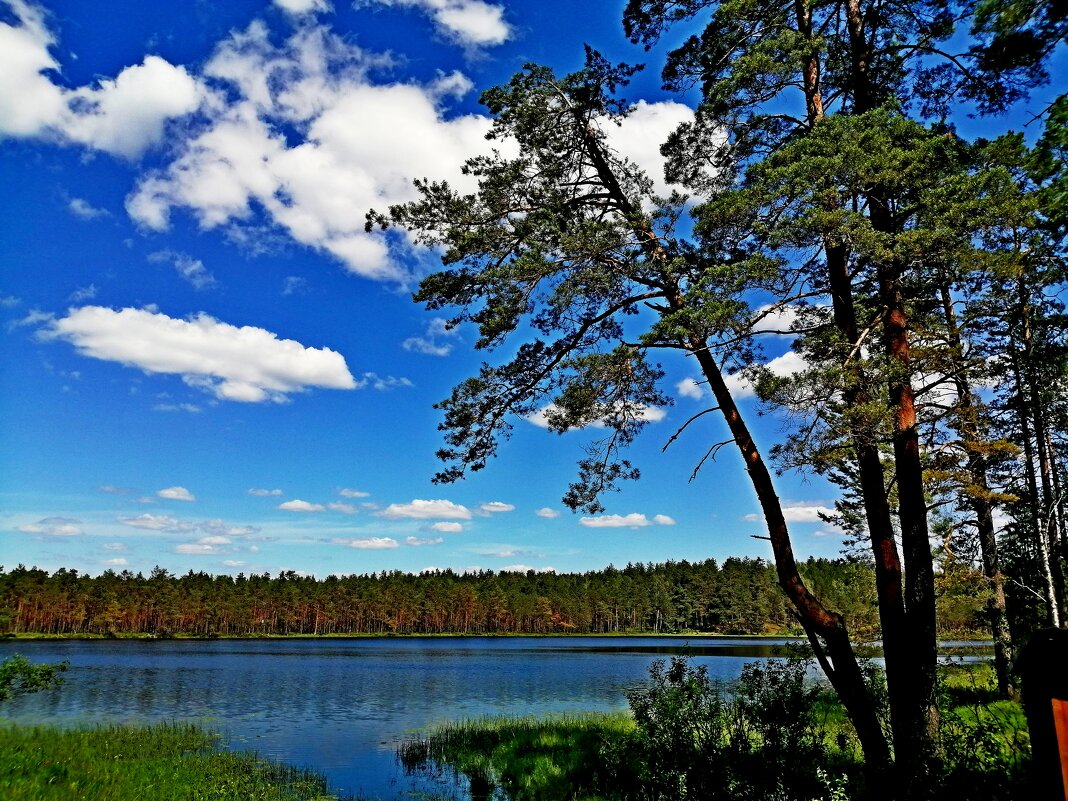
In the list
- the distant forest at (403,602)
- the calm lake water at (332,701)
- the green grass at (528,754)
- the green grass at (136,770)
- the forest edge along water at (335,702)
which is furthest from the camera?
the distant forest at (403,602)

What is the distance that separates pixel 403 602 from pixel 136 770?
135 meters

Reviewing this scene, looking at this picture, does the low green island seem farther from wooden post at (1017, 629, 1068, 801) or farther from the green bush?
wooden post at (1017, 629, 1068, 801)

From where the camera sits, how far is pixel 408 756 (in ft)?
61.1

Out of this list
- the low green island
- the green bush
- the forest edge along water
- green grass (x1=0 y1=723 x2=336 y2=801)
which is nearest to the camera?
the low green island

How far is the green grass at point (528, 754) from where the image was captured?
12.6m

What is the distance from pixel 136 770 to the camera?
14.1m

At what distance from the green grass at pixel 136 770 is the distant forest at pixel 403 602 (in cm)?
10733

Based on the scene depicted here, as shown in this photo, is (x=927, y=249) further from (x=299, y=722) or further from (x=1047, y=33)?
(x=299, y=722)

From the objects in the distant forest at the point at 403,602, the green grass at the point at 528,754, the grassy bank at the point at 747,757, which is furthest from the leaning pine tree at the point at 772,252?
the distant forest at the point at 403,602

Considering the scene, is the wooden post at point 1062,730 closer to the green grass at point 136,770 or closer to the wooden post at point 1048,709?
the wooden post at point 1048,709

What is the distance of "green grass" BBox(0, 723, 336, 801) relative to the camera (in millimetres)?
11305

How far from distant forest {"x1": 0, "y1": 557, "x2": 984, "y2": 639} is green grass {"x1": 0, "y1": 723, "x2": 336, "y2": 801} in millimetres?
107325

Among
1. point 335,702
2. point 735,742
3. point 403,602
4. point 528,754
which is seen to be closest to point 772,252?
point 735,742

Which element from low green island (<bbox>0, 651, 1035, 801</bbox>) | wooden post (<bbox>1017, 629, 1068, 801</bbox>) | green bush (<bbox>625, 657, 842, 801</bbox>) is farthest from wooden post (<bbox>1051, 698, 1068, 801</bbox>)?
green bush (<bbox>625, 657, 842, 801</bbox>)
